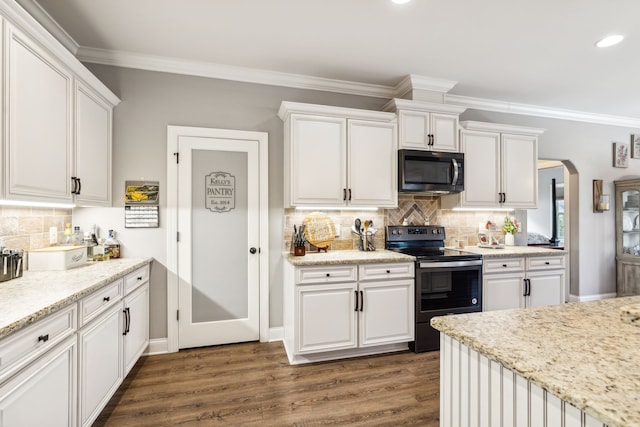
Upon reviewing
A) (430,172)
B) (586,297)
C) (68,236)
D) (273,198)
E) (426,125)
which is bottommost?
(586,297)

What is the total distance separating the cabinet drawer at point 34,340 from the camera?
114cm

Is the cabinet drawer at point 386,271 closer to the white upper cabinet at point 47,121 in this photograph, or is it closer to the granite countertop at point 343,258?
the granite countertop at point 343,258

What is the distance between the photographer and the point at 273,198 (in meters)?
3.21

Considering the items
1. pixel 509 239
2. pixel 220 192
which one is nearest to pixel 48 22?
pixel 220 192

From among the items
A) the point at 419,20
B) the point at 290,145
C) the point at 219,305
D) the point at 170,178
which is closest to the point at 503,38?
the point at 419,20

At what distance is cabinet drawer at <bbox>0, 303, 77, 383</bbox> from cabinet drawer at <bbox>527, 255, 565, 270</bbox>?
390cm

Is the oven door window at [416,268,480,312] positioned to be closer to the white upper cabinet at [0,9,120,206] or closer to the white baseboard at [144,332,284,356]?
the white baseboard at [144,332,284,356]

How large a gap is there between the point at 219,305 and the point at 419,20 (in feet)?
9.91

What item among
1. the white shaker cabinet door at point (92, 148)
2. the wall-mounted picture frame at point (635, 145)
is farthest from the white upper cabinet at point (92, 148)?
the wall-mounted picture frame at point (635, 145)

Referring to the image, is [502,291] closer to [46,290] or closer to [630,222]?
[630,222]

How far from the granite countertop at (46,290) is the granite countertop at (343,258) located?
1.30 meters

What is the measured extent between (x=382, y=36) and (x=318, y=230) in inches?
72.7

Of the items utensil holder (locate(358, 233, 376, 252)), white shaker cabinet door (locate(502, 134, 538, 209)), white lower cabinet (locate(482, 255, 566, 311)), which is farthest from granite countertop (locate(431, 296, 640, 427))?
white shaker cabinet door (locate(502, 134, 538, 209))

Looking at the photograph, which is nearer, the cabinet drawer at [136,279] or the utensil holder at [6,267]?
the utensil holder at [6,267]
